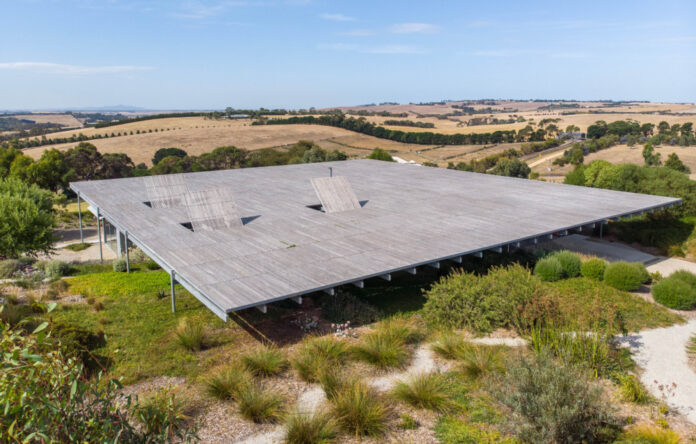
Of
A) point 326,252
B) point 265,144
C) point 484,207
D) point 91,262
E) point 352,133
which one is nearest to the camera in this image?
point 326,252

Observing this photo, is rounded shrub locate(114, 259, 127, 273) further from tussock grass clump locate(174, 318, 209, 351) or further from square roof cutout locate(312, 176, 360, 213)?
tussock grass clump locate(174, 318, 209, 351)

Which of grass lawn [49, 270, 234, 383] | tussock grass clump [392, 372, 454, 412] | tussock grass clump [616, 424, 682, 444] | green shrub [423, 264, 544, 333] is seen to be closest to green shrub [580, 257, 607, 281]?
green shrub [423, 264, 544, 333]

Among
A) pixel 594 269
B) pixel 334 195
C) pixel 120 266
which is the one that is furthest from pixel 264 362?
pixel 120 266

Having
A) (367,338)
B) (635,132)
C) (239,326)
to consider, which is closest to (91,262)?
(239,326)

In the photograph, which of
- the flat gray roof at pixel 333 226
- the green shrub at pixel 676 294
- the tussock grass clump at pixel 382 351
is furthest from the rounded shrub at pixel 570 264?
the tussock grass clump at pixel 382 351

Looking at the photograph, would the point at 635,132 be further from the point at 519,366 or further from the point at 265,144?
the point at 519,366

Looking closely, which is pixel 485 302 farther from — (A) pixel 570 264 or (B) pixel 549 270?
(A) pixel 570 264
